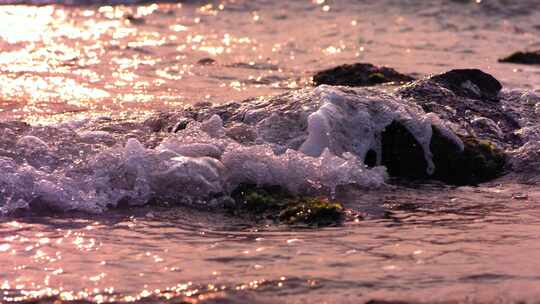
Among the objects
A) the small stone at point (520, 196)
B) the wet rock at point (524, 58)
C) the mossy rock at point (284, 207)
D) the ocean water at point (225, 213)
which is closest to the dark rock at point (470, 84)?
the ocean water at point (225, 213)

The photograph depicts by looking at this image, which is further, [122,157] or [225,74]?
[225,74]

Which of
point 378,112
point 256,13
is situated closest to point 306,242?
point 378,112

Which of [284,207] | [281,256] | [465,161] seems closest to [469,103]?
[465,161]

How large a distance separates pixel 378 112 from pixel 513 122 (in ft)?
4.30

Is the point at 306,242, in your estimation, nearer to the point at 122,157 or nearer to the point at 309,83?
the point at 122,157

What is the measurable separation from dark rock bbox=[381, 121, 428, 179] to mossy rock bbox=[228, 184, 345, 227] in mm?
949

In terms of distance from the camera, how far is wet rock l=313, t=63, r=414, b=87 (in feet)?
35.1

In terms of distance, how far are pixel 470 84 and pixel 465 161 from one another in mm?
1496

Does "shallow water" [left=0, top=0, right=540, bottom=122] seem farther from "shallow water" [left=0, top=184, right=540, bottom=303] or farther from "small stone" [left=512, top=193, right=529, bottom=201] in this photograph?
"small stone" [left=512, top=193, right=529, bottom=201]

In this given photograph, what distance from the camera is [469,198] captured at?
5.94 meters

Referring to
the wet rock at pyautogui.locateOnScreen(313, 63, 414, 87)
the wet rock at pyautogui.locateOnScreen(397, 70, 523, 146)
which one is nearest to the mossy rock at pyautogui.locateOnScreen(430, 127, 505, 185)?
the wet rock at pyautogui.locateOnScreen(397, 70, 523, 146)

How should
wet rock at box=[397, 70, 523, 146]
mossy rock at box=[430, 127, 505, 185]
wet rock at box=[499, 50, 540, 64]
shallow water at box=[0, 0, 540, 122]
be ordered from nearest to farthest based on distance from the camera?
1. mossy rock at box=[430, 127, 505, 185]
2. wet rock at box=[397, 70, 523, 146]
3. shallow water at box=[0, 0, 540, 122]
4. wet rock at box=[499, 50, 540, 64]

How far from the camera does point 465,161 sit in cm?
664

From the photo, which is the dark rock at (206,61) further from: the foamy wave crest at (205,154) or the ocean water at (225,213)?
the foamy wave crest at (205,154)
